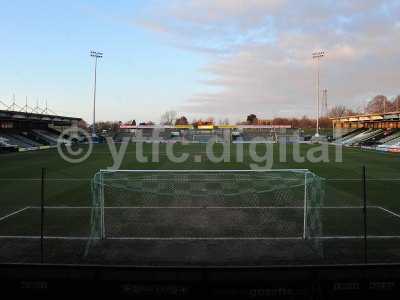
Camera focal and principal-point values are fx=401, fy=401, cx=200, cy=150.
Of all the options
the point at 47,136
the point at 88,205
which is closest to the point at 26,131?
the point at 47,136

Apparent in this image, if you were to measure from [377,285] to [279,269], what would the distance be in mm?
1439

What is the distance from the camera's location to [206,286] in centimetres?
571

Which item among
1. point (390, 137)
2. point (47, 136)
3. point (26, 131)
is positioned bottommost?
point (390, 137)

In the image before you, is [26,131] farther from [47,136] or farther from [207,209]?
[207,209]

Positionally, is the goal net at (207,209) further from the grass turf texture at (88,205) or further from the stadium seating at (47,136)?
the stadium seating at (47,136)

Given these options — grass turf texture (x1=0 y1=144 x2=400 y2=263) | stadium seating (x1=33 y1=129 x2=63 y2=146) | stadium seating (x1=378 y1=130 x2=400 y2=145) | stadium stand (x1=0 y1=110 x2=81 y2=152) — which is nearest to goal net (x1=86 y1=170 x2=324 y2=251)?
grass turf texture (x1=0 y1=144 x2=400 y2=263)

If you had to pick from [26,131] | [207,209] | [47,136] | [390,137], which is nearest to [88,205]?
[207,209]

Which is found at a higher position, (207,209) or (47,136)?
(47,136)

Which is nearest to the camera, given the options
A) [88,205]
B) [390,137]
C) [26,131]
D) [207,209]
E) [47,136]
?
[207,209]

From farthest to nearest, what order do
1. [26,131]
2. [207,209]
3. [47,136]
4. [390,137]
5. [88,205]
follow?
[47,136] → [26,131] → [390,137] → [88,205] → [207,209]

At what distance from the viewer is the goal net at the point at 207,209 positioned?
10.5 metres

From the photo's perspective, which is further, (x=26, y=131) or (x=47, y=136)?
(x=47, y=136)

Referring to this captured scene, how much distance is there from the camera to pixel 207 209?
45.0ft

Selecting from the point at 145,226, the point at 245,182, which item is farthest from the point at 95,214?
the point at 245,182
